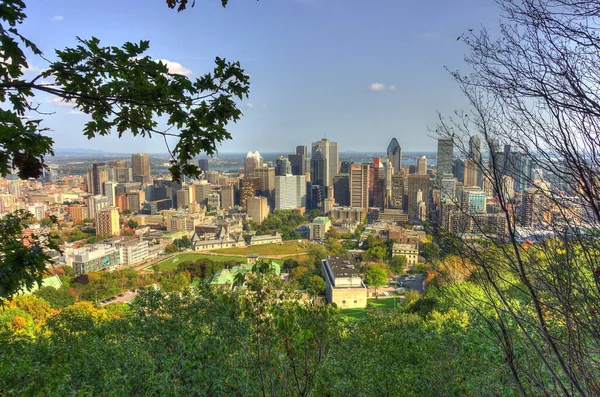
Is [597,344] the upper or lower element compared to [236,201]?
upper

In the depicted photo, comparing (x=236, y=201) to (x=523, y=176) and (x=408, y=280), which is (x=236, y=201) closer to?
(x=408, y=280)

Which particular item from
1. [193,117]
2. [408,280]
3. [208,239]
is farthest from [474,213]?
[208,239]

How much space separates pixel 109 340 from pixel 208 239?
2090cm

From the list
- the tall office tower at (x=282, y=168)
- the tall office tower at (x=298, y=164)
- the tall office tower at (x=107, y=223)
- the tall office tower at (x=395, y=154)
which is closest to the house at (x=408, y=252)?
the tall office tower at (x=395, y=154)

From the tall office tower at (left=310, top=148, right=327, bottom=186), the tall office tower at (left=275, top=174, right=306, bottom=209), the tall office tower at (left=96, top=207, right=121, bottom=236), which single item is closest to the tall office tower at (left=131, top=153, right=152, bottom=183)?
the tall office tower at (left=275, top=174, right=306, bottom=209)

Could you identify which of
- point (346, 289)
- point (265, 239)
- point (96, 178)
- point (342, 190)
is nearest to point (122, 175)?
point (96, 178)

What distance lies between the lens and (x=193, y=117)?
1404mm

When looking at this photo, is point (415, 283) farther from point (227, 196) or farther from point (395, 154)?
point (227, 196)

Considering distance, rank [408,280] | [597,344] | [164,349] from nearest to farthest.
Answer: [597,344] → [164,349] → [408,280]

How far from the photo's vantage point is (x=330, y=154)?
145ft

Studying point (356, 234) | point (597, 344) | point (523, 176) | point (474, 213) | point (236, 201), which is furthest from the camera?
point (236, 201)

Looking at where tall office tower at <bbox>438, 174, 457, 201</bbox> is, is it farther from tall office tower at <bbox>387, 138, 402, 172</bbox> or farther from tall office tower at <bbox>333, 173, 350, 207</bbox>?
tall office tower at <bbox>333, 173, 350, 207</bbox>

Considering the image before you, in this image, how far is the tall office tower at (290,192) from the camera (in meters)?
36.2

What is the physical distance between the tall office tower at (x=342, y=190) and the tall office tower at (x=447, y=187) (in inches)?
1315
